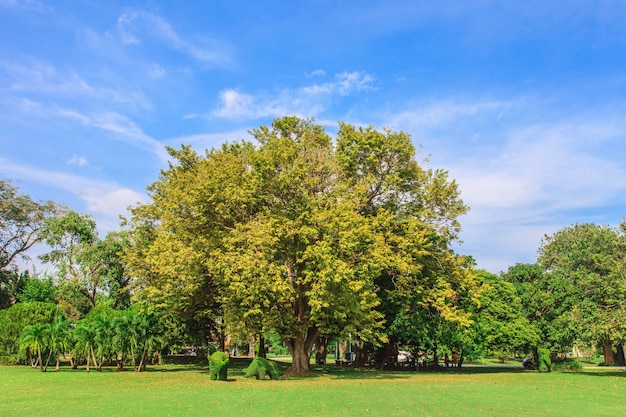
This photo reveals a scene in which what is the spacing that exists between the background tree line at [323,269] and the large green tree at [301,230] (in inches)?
4.0

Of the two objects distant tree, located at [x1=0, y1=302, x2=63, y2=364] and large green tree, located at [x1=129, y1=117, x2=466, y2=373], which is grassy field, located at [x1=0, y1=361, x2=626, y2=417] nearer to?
large green tree, located at [x1=129, y1=117, x2=466, y2=373]

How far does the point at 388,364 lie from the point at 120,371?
21952 millimetres

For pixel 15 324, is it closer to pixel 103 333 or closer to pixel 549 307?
pixel 103 333

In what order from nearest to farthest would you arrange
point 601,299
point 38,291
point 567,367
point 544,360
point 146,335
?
point 146,335
point 601,299
point 544,360
point 567,367
point 38,291

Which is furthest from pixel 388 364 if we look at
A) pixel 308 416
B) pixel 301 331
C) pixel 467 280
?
pixel 308 416

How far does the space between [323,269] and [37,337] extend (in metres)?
19.0

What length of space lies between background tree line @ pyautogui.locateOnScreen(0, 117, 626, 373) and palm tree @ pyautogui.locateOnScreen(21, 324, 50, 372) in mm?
70

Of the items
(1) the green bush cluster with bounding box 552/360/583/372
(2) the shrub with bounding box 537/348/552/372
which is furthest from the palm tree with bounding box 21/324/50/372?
(1) the green bush cluster with bounding box 552/360/583/372

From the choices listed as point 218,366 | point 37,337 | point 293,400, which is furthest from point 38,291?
point 293,400

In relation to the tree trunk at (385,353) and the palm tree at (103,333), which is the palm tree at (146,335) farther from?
the tree trunk at (385,353)

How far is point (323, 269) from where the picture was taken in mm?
24219

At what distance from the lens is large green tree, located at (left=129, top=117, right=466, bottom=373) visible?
2525 cm

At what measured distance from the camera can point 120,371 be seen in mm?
30703

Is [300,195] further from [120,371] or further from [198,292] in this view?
[120,371]
